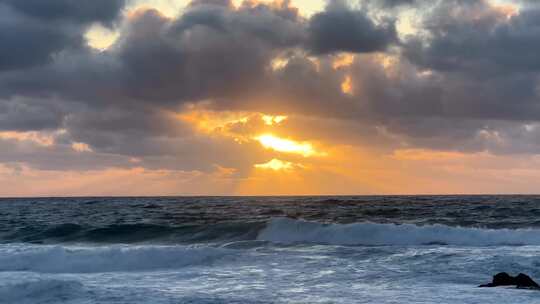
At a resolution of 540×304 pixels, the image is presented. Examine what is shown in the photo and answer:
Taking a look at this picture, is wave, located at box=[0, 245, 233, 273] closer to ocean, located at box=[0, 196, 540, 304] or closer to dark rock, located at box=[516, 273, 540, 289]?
ocean, located at box=[0, 196, 540, 304]

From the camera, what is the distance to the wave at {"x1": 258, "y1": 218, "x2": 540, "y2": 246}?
30828 millimetres

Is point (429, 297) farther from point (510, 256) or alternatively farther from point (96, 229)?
point (96, 229)

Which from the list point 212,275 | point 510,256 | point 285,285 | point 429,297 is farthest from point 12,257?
point 510,256

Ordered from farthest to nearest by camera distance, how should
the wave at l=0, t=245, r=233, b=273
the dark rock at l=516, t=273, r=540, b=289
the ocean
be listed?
the wave at l=0, t=245, r=233, b=273 < the dark rock at l=516, t=273, r=540, b=289 < the ocean

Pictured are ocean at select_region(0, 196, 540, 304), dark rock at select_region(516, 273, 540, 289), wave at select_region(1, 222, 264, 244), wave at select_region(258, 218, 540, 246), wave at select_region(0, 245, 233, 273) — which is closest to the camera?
ocean at select_region(0, 196, 540, 304)

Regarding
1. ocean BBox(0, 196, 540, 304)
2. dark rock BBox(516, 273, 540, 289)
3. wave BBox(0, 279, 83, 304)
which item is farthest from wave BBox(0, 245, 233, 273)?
dark rock BBox(516, 273, 540, 289)

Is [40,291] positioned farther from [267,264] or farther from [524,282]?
[524,282]

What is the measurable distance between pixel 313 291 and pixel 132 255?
10.8 meters

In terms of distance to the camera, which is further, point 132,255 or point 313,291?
point 132,255

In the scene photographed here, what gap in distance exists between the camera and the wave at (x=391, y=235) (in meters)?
30.8

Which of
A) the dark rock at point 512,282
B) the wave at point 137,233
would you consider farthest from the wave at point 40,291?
the wave at point 137,233

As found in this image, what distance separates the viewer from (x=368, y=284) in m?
16.8

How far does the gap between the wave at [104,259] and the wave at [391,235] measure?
742 cm

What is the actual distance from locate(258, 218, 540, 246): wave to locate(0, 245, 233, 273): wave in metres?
7.42
